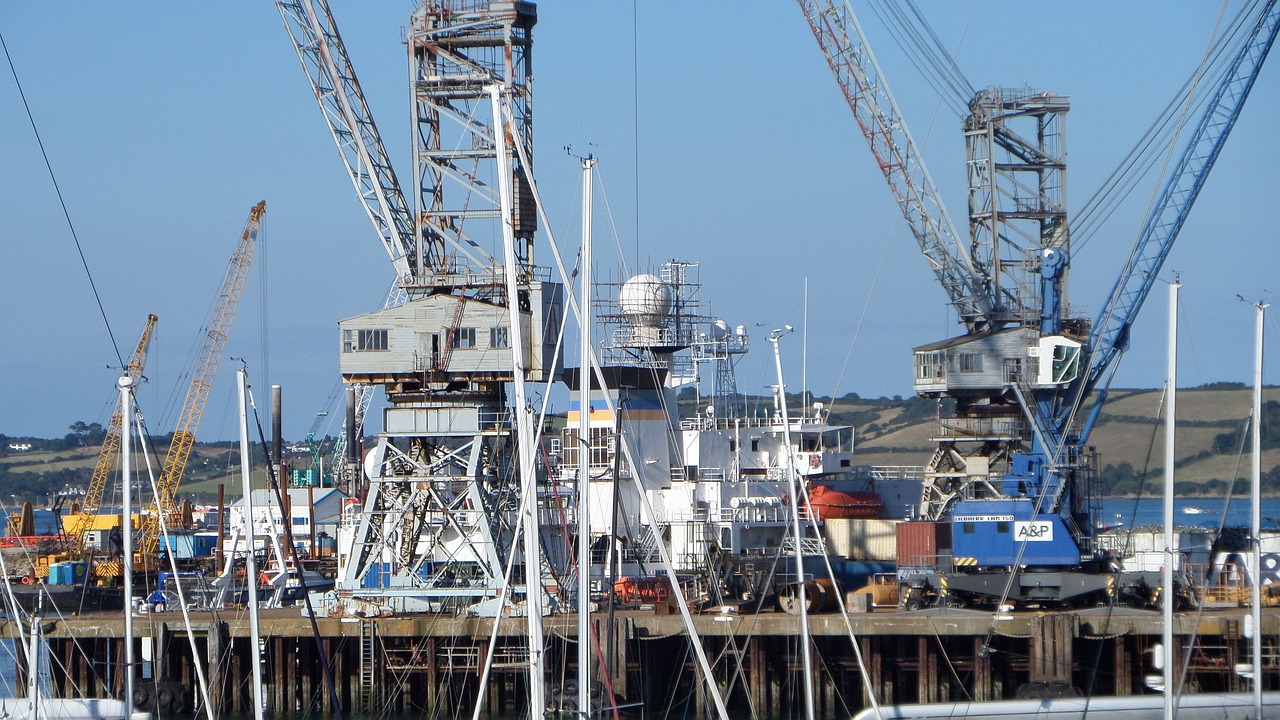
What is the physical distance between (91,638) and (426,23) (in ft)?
78.9

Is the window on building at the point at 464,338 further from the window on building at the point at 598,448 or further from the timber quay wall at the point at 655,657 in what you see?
the window on building at the point at 598,448

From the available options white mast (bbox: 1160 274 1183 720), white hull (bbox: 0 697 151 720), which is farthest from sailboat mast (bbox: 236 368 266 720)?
white mast (bbox: 1160 274 1183 720)

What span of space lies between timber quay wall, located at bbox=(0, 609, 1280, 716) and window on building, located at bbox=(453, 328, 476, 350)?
902cm

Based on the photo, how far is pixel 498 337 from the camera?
53250mm

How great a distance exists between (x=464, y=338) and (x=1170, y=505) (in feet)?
85.0

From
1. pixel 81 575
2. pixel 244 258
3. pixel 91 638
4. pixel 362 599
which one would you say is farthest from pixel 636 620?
pixel 244 258

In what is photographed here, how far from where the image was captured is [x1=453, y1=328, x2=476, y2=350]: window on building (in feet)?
176

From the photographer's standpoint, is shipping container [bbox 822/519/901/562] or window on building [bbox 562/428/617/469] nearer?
window on building [bbox 562/428/617/469]

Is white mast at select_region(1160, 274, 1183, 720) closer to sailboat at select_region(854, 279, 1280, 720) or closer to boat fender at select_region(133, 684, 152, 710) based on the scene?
sailboat at select_region(854, 279, 1280, 720)

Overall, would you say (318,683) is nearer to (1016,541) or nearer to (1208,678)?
(1016,541)

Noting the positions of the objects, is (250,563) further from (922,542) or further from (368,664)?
(922,542)

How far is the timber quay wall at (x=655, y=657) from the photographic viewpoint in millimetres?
48094

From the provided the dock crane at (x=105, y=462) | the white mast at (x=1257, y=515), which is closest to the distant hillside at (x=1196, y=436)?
the white mast at (x=1257, y=515)

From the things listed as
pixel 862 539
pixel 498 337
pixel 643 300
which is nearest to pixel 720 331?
pixel 643 300
